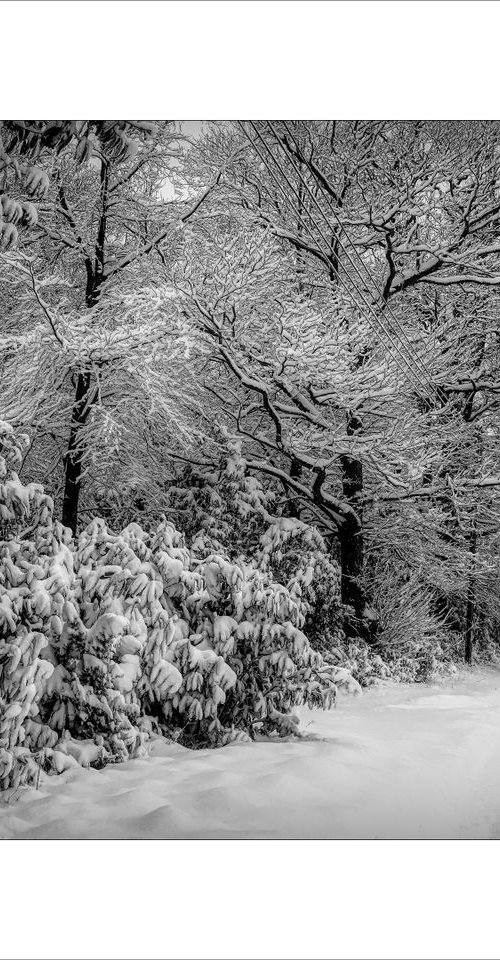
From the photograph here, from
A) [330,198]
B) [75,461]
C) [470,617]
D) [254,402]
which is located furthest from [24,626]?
[330,198]

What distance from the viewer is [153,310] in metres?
3.93

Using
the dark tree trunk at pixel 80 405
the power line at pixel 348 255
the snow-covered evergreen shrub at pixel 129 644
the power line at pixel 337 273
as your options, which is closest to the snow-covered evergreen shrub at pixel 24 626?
the snow-covered evergreen shrub at pixel 129 644

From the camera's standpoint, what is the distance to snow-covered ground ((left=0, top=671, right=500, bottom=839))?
339 cm

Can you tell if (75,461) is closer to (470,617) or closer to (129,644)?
(129,644)

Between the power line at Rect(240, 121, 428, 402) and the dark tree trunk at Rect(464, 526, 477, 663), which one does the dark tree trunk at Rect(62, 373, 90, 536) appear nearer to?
the power line at Rect(240, 121, 428, 402)

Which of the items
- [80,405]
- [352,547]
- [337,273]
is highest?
[337,273]

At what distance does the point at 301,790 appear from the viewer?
3.47 metres

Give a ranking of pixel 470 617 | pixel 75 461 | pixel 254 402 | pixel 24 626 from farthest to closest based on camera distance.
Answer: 1. pixel 254 402
2. pixel 470 617
3. pixel 75 461
4. pixel 24 626

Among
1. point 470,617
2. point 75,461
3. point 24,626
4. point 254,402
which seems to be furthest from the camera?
point 254,402
